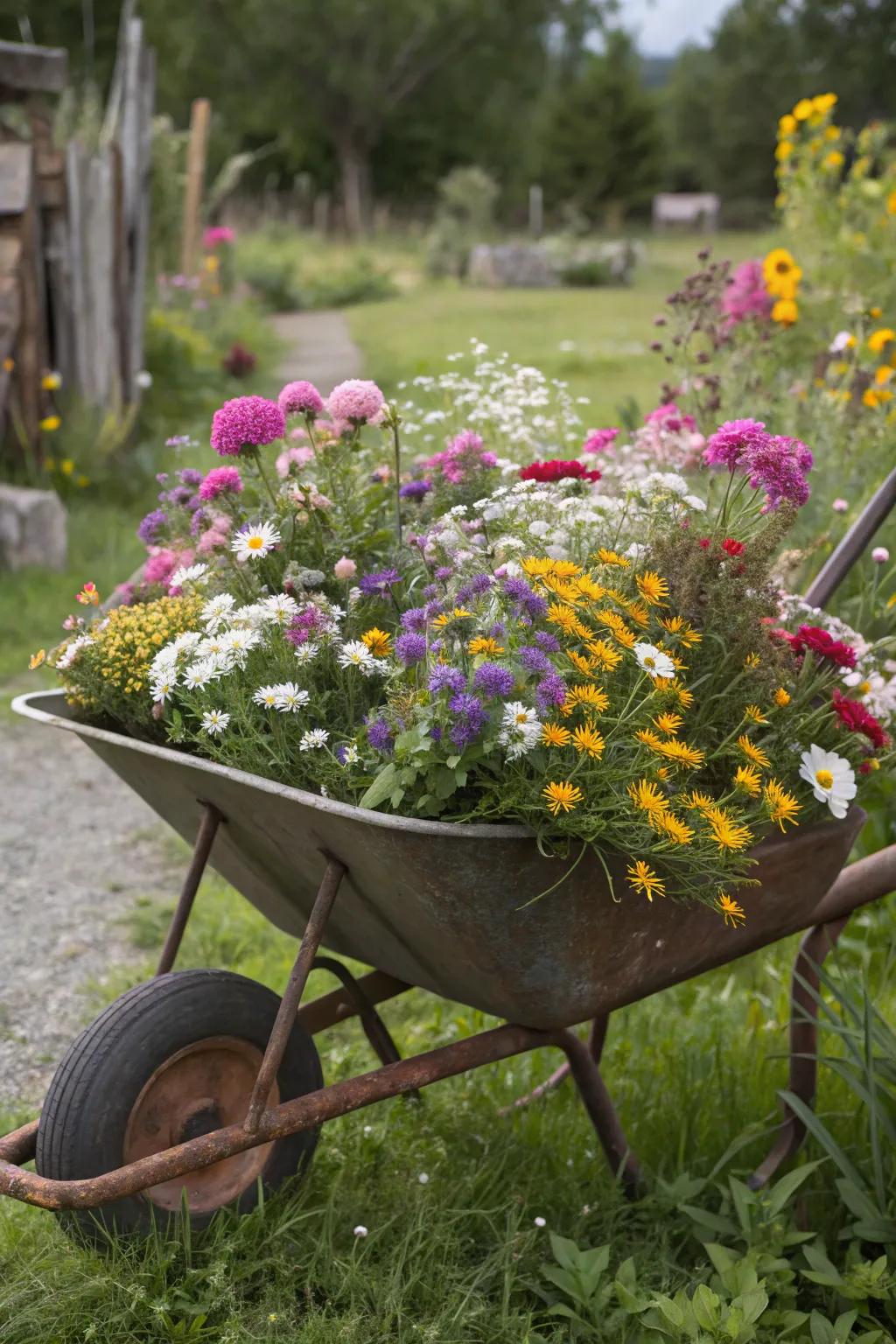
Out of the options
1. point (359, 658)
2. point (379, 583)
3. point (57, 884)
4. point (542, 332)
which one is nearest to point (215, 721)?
point (359, 658)

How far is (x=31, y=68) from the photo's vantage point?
6.02 metres

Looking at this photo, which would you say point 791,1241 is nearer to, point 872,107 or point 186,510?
A: point 186,510

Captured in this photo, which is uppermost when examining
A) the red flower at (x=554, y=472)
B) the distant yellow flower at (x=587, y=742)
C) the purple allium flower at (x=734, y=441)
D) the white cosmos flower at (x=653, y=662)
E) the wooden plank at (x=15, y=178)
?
the wooden plank at (x=15, y=178)

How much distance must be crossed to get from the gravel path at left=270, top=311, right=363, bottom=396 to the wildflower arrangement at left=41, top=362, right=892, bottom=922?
17.8 ft

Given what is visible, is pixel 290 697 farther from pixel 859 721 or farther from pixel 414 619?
pixel 859 721

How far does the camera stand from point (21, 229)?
20.0 ft

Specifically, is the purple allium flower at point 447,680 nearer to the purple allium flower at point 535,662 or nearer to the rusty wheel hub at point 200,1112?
the purple allium flower at point 535,662

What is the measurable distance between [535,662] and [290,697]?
1.08ft

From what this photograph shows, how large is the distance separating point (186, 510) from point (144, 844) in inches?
65.1

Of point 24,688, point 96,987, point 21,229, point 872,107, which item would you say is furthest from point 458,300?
point 872,107

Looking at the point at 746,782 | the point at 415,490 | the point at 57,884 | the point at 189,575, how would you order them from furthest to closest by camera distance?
the point at 57,884
the point at 415,490
the point at 189,575
the point at 746,782

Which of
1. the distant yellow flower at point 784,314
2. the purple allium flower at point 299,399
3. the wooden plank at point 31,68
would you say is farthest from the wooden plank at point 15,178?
the purple allium flower at point 299,399

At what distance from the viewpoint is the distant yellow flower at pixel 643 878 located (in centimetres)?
145

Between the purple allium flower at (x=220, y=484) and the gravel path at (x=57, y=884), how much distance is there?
122 cm
